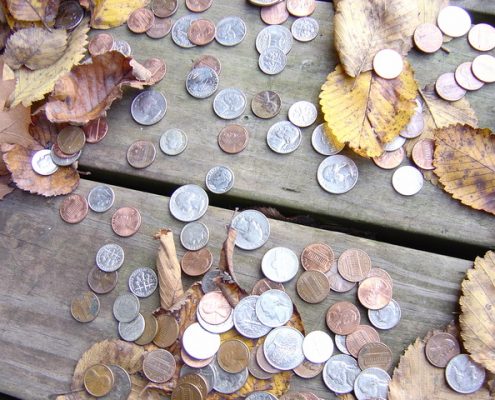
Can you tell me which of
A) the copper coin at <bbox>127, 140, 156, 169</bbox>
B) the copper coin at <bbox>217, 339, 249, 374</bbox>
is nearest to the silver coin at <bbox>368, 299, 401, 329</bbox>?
the copper coin at <bbox>217, 339, 249, 374</bbox>

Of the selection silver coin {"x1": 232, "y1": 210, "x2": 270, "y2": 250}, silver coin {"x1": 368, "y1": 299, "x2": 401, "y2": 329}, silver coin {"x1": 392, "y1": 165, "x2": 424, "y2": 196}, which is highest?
silver coin {"x1": 392, "y1": 165, "x2": 424, "y2": 196}

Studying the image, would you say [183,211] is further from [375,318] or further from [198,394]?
[375,318]

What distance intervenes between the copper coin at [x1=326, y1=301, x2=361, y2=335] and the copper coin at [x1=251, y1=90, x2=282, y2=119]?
0.58 m

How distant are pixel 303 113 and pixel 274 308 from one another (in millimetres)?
566

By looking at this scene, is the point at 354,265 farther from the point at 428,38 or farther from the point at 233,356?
the point at 428,38

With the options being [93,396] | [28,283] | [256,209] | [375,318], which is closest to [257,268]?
[256,209]

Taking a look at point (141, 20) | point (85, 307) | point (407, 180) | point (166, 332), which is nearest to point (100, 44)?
point (141, 20)

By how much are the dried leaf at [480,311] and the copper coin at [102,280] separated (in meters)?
0.92

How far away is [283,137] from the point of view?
Result: 168 cm

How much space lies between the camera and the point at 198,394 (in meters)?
1.47

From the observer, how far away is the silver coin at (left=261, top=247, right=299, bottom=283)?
156 centimetres

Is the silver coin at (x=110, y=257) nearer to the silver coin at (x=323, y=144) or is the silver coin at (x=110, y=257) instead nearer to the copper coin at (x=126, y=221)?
the copper coin at (x=126, y=221)

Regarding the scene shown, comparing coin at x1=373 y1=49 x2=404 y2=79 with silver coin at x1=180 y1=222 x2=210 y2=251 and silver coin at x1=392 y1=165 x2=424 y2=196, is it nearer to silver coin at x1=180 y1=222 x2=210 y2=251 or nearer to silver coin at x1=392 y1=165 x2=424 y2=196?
silver coin at x1=392 y1=165 x2=424 y2=196

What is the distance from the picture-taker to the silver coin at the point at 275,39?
70.0 inches
